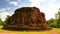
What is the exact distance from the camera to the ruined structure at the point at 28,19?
2985cm

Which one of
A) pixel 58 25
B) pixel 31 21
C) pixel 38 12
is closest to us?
pixel 31 21

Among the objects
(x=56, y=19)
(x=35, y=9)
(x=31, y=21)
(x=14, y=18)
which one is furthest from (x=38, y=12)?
(x=56, y=19)

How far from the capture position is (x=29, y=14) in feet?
103

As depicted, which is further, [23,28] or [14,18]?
[14,18]

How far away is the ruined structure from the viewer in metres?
29.9

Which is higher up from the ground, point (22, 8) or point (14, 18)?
point (22, 8)

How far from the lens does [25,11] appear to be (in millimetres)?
31734

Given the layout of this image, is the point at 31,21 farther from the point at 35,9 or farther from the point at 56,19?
the point at 56,19

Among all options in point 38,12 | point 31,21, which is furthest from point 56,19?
point 31,21

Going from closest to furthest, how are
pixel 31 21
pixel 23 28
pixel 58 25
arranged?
pixel 23 28, pixel 31 21, pixel 58 25

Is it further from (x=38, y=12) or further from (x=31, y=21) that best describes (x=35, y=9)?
(x=31, y=21)

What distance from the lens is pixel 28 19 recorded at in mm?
30969

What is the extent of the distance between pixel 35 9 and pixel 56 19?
8.53 metres

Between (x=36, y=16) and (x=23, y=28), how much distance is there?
493 centimetres
